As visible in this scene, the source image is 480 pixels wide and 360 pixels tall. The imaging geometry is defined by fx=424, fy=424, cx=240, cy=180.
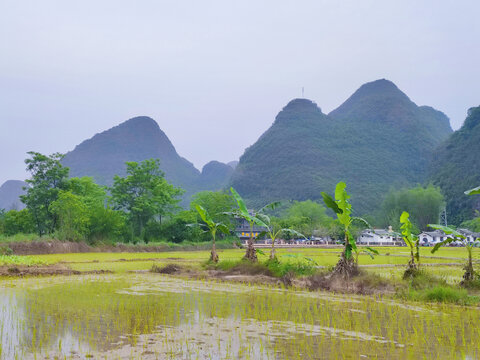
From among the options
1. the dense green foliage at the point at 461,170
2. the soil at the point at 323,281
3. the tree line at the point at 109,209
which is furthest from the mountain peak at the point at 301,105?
the soil at the point at 323,281

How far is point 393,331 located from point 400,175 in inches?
5450

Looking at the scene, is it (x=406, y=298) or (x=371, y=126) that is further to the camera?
(x=371, y=126)

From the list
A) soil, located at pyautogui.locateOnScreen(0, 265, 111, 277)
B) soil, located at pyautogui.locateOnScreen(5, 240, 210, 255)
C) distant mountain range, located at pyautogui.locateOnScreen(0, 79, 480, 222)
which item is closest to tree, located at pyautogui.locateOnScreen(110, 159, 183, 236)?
soil, located at pyautogui.locateOnScreen(5, 240, 210, 255)

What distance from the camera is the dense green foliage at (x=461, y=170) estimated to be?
289 ft

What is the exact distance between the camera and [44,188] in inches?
1687

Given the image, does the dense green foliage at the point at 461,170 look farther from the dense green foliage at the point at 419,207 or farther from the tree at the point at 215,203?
the tree at the point at 215,203

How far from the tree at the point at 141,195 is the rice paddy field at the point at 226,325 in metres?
37.1

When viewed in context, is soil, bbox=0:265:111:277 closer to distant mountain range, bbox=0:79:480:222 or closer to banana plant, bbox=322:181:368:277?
banana plant, bbox=322:181:368:277

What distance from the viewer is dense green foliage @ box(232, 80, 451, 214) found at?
127 m

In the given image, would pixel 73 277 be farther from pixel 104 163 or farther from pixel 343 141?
pixel 104 163

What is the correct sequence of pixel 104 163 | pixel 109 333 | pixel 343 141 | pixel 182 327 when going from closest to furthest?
pixel 109 333 < pixel 182 327 < pixel 343 141 < pixel 104 163

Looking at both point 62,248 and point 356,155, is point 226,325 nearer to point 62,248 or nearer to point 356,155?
point 62,248

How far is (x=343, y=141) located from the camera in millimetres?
150625

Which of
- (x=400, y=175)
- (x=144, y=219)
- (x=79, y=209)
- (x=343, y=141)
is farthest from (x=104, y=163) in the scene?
(x=79, y=209)
